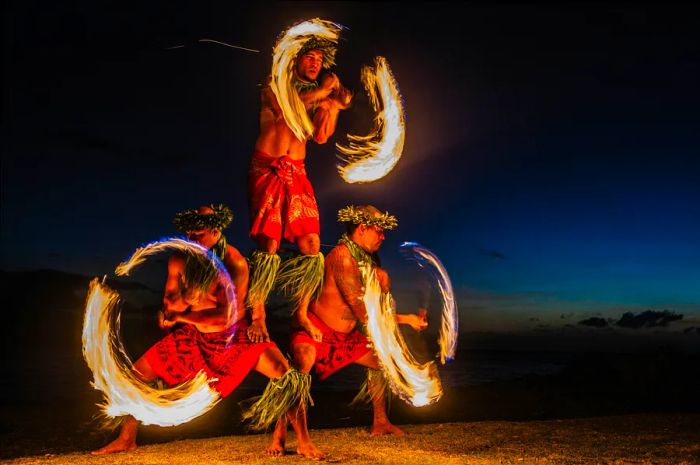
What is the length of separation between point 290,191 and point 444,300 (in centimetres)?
159

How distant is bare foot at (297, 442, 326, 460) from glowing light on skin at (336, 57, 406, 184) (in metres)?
2.24

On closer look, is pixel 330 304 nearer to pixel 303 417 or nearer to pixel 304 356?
pixel 304 356

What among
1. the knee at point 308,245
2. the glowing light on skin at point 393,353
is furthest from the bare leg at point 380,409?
the knee at point 308,245

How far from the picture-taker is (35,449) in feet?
26.0

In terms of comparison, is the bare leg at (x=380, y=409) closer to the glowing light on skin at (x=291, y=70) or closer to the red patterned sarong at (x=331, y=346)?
the red patterned sarong at (x=331, y=346)

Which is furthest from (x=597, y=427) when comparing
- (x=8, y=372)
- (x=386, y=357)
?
(x=8, y=372)

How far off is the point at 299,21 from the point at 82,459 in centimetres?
382

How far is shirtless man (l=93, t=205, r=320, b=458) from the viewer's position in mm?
5484

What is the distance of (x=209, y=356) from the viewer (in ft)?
18.1

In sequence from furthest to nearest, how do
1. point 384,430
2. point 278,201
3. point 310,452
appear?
1. point 384,430
2. point 278,201
3. point 310,452

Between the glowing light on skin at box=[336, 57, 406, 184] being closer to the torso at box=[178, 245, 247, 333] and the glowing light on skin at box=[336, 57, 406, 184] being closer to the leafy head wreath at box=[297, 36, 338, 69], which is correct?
the leafy head wreath at box=[297, 36, 338, 69]

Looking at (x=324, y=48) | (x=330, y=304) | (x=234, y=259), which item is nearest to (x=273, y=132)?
(x=324, y=48)

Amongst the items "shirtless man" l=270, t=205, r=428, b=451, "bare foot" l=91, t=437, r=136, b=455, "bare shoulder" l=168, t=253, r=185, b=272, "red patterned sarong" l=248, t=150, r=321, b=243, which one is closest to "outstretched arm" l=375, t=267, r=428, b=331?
"shirtless man" l=270, t=205, r=428, b=451

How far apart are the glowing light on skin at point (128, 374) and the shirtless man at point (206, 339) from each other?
0.33 ft
